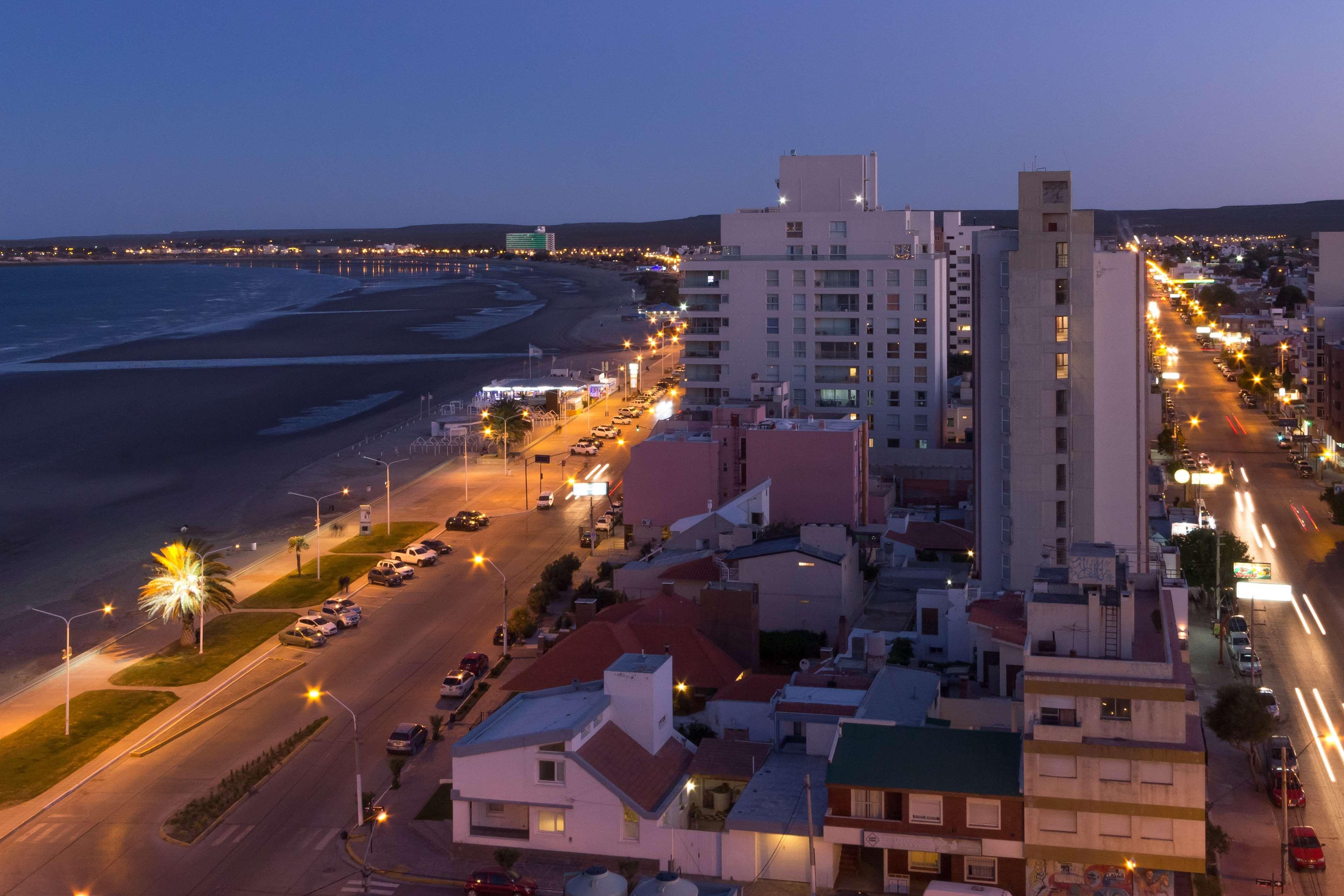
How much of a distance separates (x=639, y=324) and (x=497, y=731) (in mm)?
134190

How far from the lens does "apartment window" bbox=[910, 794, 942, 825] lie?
2327cm

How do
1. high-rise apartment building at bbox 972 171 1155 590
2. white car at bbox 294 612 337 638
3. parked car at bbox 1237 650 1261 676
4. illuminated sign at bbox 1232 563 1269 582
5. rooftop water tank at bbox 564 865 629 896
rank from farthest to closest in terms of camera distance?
illuminated sign at bbox 1232 563 1269 582 < white car at bbox 294 612 337 638 < high-rise apartment building at bbox 972 171 1155 590 < parked car at bbox 1237 650 1261 676 < rooftop water tank at bbox 564 865 629 896

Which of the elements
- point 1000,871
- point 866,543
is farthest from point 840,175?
→ point 1000,871

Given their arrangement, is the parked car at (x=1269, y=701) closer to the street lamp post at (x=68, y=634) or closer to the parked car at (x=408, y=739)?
the parked car at (x=408, y=739)

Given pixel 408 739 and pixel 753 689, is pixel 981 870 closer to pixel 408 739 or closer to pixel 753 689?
pixel 753 689

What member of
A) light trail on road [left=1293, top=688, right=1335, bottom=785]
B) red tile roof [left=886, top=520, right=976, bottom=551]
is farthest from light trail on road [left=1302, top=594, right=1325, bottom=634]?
red tile roof [left=886, top=520, right=976, bottom=551]

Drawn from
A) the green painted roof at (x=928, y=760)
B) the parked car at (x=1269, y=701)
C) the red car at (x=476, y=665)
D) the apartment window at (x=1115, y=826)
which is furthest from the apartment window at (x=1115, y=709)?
Result: the red car at (x=476, y=665)

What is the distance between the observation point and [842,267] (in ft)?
219

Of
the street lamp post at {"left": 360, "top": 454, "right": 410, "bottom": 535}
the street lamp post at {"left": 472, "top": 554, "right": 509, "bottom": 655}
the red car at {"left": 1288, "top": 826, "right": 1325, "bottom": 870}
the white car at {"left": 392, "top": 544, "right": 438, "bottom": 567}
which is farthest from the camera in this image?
the street lamp post at {"left": 360, "top": 454, "right": 410, "bottom": 535}

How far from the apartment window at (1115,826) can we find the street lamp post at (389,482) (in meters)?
36.6

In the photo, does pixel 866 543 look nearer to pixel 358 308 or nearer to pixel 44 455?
pixel 44 455

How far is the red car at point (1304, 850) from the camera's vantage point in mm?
24547

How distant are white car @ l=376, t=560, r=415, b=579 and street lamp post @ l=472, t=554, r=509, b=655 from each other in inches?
99.0

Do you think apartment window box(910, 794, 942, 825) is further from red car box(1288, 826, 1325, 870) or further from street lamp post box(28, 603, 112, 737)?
street lamp post box(28, 603, 112, 737)
